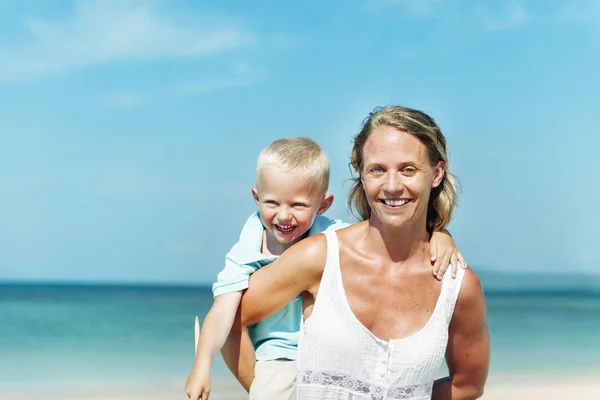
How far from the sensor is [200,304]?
24109mm

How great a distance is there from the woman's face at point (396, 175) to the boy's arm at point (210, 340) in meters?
0.70

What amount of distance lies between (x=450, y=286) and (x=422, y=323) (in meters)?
0.18

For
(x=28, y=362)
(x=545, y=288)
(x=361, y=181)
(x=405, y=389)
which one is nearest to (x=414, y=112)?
(x=361, y=181)

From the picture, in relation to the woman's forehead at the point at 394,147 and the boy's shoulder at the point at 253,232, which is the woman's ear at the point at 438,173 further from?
the boy's shoulder at the point at 253,232

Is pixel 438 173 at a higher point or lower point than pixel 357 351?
higher

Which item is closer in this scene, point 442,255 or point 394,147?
point 394,147

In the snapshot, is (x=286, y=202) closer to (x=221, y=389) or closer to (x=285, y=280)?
(x=285, y=280)

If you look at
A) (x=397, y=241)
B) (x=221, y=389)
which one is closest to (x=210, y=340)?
(x=397, y=241)

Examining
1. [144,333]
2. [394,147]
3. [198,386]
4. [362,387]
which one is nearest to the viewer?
[198,386]

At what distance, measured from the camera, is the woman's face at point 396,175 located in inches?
129

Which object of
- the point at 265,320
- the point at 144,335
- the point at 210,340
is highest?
the point at 144,335

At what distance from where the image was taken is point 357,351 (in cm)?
336

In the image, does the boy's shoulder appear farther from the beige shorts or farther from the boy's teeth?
the boy's teeth

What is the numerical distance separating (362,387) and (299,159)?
97 centimetres
